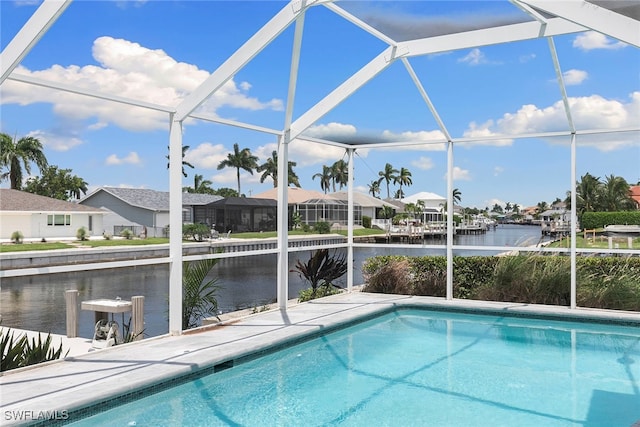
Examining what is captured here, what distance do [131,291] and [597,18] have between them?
14.7 m

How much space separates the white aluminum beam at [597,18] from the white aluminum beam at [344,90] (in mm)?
3108

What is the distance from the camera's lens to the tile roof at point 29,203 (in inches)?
891

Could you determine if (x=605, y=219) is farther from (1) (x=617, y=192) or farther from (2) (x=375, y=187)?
(2) (x=375, y=187)

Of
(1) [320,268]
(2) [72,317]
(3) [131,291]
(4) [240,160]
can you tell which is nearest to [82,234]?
(3) [131,291]

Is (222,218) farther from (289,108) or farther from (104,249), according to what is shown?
(289,108)

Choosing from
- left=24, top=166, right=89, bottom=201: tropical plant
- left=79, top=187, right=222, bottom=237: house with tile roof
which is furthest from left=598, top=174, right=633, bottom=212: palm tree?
left=24, top=166, right=89, bottom=201: tropical plant

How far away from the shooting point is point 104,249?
74.0 ft

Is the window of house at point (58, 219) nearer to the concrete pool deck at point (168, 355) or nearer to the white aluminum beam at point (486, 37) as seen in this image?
the concrete pool deck at point (168, 355)

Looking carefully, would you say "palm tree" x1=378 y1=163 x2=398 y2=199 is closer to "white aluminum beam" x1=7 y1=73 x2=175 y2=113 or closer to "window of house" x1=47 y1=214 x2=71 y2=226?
"window of house" x1=47 y1=214 x2=71 y2=226

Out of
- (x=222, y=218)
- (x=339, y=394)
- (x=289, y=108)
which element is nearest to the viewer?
(x=339, y=394)

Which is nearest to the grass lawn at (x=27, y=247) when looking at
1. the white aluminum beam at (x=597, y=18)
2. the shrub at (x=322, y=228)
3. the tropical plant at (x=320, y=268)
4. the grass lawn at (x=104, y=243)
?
the grass lawn at (x=104, y=243)

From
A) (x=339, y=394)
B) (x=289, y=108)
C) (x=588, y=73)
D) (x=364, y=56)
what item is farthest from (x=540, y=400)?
(x=588, y=73)

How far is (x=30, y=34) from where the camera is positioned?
4246mm

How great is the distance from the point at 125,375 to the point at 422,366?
10.2 ft
